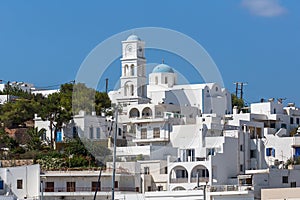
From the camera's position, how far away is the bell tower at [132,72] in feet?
210

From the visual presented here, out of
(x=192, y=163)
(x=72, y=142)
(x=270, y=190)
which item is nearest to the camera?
(x=270, y=190)

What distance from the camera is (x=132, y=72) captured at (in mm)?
65625

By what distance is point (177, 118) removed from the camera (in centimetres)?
6606

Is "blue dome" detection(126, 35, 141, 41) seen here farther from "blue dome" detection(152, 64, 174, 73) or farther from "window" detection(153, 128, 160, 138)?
"blue dome" detection(152, 64, 174, 73)

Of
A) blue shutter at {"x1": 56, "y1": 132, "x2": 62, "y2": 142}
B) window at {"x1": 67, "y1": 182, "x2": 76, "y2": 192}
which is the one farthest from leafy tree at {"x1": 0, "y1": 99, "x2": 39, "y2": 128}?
window at {"x1": 67, "y1": 182, "x2": 76, "y2": 192}

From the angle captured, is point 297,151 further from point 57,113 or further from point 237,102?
point 237,102

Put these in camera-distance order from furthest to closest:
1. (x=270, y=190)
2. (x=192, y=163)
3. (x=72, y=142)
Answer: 1. (x=72, y=142)
2. (x=192, y=163)
3. (x=270, y=190)

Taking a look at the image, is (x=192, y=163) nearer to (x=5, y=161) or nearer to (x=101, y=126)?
(x=101, y=126)

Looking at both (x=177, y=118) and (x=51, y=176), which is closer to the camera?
(x=51, y=176)

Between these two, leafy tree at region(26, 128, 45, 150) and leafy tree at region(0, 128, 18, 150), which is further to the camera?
leafy tree at region(0, 128, 18, 150)

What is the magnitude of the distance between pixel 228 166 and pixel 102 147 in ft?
25.1

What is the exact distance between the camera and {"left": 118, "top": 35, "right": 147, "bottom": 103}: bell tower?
64062 millimetres

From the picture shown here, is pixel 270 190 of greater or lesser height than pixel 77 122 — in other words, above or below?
below

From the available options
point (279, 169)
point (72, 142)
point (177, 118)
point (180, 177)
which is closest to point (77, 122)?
point (72, 142)
